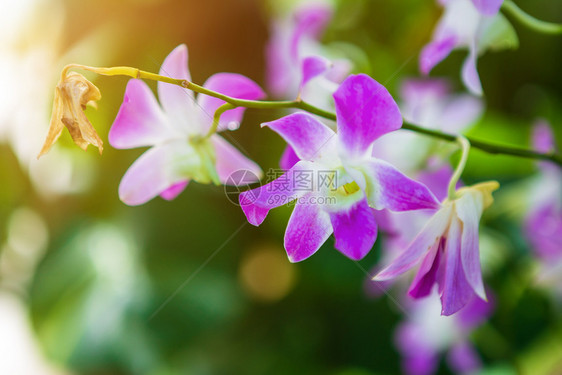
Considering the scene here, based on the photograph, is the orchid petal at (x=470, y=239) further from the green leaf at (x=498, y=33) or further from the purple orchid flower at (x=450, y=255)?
the green leaf at (x=498, y=33)

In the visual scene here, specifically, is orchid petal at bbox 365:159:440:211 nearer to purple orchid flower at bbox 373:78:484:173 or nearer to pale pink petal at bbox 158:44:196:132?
pale pink petal at bbox 158:44:196:132

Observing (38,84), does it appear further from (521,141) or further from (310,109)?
(521,141)

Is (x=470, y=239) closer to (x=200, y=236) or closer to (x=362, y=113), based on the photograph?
(x=362, y=113)

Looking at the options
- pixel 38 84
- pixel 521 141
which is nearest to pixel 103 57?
pixel 38 84

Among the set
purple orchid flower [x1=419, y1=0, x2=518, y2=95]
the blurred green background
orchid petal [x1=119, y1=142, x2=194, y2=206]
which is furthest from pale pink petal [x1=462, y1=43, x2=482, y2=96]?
the blurred green background

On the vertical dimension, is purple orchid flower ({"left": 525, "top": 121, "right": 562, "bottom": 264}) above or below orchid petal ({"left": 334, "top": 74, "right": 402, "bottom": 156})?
below

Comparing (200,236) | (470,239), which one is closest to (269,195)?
(470,239)
